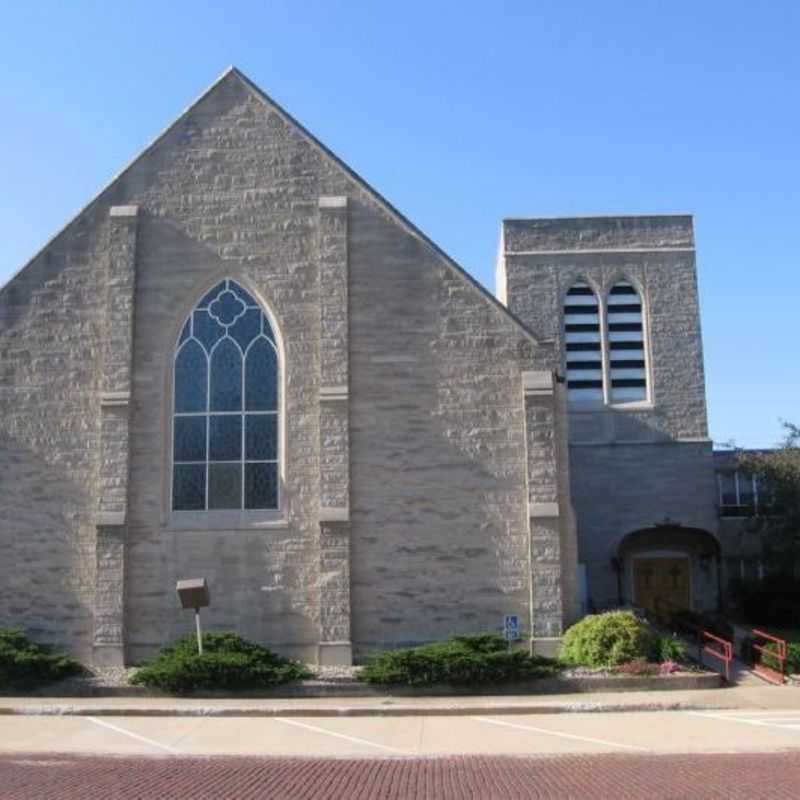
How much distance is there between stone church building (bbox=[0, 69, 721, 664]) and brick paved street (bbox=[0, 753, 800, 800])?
30.0ft

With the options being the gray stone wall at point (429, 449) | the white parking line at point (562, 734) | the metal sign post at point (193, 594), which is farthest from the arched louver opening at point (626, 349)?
the white parking line at point (562, 734)

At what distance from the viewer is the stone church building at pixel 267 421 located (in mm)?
22594

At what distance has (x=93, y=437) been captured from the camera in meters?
23.5

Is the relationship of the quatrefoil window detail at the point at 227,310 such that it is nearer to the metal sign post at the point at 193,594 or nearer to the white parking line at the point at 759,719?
the metal sign post at the point at 193,594

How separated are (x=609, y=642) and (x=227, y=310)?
1030 cm

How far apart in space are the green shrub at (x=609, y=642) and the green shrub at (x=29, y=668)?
358 inches

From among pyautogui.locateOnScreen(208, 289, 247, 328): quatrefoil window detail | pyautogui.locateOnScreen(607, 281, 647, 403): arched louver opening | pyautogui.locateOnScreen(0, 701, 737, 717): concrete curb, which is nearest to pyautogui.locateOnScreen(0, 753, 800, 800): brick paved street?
pyautogui.locateOnScreen(0, 701, 737, 717): concrete curb

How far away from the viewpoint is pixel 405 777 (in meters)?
11.8

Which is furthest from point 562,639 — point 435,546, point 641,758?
point 641,758

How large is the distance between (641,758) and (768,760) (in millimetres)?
1392

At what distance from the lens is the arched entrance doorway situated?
30438 millimetres

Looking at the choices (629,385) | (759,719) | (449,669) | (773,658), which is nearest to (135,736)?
(449,669)

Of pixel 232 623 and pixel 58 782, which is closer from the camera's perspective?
pixel 58 782

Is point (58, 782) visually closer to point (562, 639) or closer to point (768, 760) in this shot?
point (768, 760)
